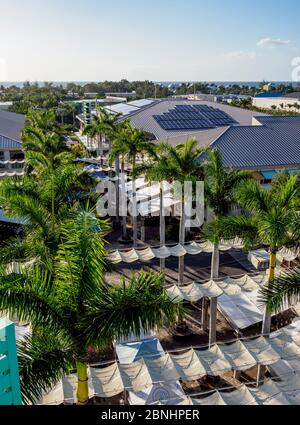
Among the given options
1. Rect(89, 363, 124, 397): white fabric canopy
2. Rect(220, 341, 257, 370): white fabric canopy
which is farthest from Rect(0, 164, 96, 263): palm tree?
Rect(220, 341, 257, 370): white fabric canopy

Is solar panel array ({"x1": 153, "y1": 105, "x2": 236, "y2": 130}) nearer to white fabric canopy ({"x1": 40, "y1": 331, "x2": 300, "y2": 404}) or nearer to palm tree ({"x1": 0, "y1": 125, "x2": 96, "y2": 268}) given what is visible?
palm tree ({"x1": 0, "y1": 125, "x2": 96, "y2": 268})

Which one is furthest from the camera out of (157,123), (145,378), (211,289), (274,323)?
(157,123)

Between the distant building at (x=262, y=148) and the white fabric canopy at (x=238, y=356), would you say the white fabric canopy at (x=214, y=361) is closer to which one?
the white fabric canopy at (x=238, y=356)

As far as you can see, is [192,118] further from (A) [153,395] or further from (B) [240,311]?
(A) [153,395]

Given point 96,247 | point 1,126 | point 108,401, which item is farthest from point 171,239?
point 1,126

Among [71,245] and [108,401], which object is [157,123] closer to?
[108,401]

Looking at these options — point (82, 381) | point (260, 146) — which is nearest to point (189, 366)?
point (82, 381)
